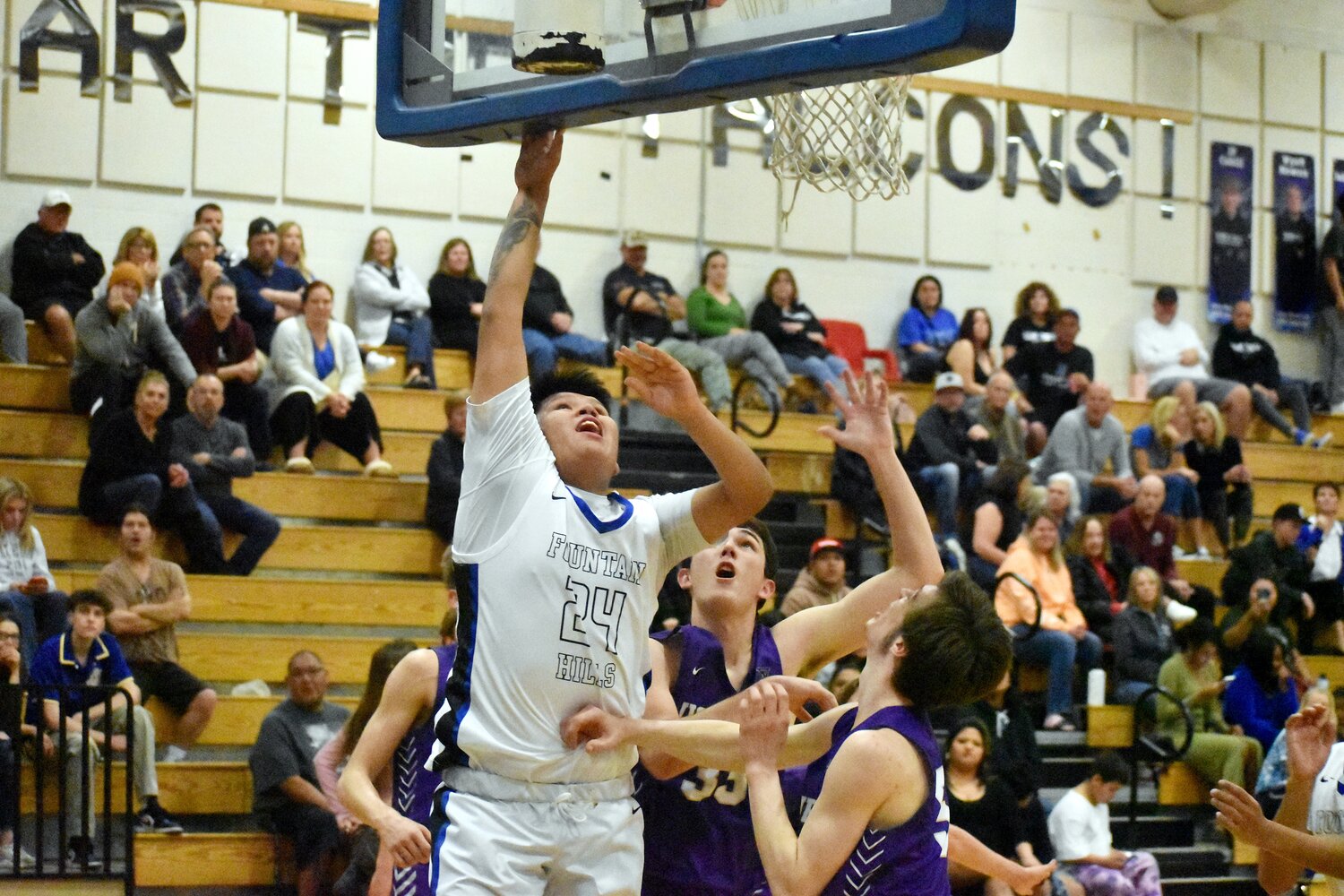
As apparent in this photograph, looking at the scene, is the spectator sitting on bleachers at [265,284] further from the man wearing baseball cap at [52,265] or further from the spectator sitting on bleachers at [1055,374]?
the spectator sitting on bleachers at [1055,374]

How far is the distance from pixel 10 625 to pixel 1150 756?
19.9 feet

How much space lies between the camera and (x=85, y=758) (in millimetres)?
7281

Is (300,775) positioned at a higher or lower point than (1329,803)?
lower

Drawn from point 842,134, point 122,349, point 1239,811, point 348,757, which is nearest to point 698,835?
point 1239,811

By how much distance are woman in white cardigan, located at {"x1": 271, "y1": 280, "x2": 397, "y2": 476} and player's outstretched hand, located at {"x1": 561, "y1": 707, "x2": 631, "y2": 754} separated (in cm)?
746

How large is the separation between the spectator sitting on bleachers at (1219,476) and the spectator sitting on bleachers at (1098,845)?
4.47 meters

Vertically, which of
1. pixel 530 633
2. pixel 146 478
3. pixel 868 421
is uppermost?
pixel 868 421

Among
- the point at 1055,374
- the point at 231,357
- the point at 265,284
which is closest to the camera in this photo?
the point at 231,357

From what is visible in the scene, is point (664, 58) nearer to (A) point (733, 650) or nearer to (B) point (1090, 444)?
(A) point (733, 650)

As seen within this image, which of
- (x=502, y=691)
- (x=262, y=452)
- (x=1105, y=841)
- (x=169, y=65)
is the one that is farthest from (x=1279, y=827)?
(x=169, y=65)

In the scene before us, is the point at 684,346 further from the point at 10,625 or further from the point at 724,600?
the point at 724,600

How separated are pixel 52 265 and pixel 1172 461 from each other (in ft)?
26.0

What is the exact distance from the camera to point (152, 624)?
8.66 meters

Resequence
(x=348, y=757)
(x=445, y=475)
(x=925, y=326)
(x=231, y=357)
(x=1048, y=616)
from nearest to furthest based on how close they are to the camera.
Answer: (x=348, y=757)
(x=445, y=475)
(x=1048, y=616)
(x=231, y=357)
(x=925, y=326)
